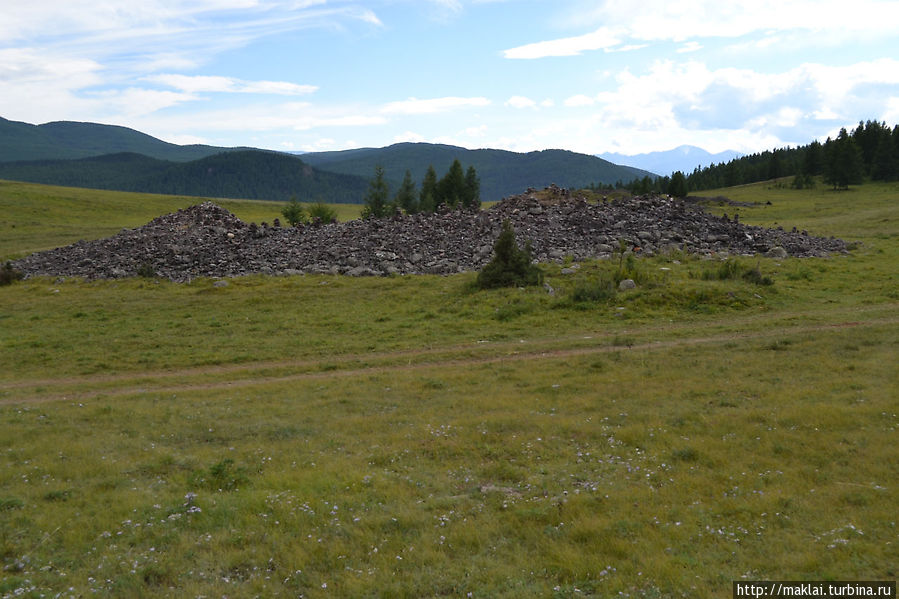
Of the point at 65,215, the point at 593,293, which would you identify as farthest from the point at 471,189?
the point at 65,215

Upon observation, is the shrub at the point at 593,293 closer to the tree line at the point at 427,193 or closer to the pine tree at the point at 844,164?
the tree line at the point at 427,193

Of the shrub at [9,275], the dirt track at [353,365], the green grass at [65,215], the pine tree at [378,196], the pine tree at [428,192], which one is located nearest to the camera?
the dirt track at [353,365]

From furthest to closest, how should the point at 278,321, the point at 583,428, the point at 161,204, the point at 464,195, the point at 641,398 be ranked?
the point at 161,204
the point at 464,195
the point at 278,321
the point at 641,398
the point at 583,428

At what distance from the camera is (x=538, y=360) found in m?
17.0

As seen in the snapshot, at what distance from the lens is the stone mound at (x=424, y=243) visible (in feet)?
107

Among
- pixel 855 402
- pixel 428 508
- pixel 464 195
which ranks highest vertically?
pixel 464 195

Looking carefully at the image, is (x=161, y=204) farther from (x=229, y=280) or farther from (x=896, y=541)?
(x=896, y=541)

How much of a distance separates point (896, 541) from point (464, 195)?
220 ft

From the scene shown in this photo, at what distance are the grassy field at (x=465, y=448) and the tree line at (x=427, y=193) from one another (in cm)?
4447

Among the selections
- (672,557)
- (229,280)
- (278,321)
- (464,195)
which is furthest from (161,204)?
(672,557)

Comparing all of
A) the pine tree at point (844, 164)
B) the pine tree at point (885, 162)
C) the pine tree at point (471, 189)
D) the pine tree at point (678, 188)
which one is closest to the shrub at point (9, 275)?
the pine tree at point (471, 189)

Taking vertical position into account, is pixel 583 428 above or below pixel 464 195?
below

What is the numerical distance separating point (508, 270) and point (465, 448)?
1646 cm

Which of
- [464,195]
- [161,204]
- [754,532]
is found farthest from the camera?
[161,204]
